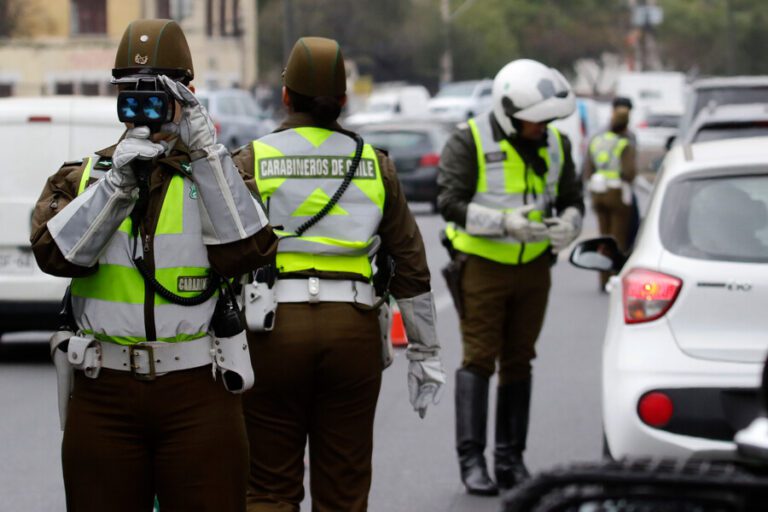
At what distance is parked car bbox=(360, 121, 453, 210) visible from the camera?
26438 millimetres

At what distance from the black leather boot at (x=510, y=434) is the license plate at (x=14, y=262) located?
4539 millimetres

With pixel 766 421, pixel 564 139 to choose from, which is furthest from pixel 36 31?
pixel 766 421

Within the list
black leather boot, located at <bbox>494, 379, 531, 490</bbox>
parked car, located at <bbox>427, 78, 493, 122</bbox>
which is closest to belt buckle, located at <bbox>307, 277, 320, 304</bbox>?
black leather boot, located at <bbox>494, 379, 531, 490</bbox>

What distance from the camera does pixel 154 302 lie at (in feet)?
13.5

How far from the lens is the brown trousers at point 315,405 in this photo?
5055 mm

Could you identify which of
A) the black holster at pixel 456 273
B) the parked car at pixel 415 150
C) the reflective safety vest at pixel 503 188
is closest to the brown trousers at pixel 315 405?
the reflective safety vest at pixel 503 188

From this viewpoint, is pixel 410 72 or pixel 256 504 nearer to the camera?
pixel 256 504


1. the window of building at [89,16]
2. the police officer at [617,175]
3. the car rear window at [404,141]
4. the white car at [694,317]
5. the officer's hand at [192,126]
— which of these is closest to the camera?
the officer's hand at [192,126]

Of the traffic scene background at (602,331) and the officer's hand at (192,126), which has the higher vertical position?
the officer's hand at (192,126)

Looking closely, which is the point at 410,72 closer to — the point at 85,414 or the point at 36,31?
the point at 36,31

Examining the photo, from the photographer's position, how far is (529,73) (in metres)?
→ 6.93

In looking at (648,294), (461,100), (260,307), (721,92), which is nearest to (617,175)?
(721,92)

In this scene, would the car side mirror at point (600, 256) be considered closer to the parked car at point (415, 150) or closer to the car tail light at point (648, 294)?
the car tail light at point (648, 294)

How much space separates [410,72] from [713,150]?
81027mm
